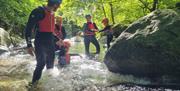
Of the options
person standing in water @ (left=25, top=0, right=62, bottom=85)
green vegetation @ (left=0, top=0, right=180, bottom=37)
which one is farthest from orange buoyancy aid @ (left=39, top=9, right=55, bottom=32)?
green vegetation @ (left=0, top=0, right=180, bottom=37)

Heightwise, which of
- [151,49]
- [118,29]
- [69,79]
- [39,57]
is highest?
[39,57]

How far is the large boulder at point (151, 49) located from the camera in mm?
7785

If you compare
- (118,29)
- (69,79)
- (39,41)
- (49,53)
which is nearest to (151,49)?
(69,79)

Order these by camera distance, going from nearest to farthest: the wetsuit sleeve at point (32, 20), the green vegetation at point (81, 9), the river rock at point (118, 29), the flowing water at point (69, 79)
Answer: the wetsuit sleeve at point (32, 20) → the flowing water at point (69, 79) → the green vegetation at point (81, 9) → the river rock at point (118, 29)

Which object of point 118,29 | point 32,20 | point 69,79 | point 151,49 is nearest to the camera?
point 32,20

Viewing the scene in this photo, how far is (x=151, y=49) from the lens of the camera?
8094 millimetres

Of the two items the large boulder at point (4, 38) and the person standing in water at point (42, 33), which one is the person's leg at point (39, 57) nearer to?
the person standing in water at point (42, 33)

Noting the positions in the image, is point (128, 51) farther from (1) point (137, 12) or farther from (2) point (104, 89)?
(1) point (137, 12)

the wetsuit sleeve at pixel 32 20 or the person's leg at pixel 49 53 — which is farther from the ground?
the wetsuit sleeve at pixel 32 20

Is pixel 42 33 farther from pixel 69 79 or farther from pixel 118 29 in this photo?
pixel 118 29

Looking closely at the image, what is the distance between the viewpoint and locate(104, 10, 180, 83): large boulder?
7.79 meters

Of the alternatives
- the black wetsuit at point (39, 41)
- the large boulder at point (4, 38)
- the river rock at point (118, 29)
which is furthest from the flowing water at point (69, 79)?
the river rock at point (118, 29)

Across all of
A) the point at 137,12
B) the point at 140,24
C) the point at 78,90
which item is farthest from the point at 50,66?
the point at 137,12

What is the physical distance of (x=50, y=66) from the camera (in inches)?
314
